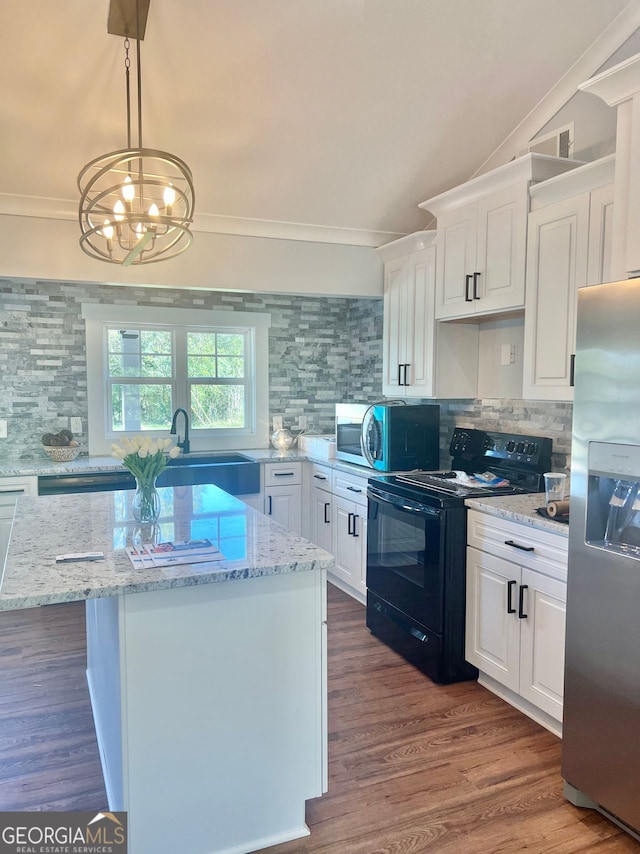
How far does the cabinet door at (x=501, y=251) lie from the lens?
9.77ft

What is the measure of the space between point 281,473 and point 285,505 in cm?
24

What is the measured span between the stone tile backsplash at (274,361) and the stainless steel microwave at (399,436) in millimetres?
266

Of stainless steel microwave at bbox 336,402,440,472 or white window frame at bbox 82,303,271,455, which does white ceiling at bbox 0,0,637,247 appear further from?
stainless steel microwave at bbox 336,402,440,472

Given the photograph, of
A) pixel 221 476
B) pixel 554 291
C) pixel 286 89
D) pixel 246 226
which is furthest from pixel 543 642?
pixel 246 226

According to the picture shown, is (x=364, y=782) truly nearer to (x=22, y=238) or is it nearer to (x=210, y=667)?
(x=210, y=667)

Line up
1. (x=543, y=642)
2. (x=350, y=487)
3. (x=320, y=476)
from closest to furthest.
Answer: (x=543, y=642) → (x=350, y=487) → (x=320, y=476)

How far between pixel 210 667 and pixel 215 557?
0.31 m

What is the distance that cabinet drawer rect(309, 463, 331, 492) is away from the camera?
4.29 m

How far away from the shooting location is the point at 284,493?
178 inches

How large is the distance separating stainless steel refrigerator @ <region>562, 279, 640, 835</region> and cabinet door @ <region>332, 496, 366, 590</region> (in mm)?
1918

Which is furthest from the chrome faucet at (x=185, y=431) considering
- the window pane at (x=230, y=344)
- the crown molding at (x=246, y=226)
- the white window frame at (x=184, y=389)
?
the crown molding at (x=246, y=226)

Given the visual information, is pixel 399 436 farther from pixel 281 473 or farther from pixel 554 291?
pixel 554 291

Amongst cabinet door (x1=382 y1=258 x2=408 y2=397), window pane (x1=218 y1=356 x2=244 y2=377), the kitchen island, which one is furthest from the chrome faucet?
the kitchen island

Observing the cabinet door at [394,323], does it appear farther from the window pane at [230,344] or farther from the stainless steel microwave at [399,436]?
the window pane at [230,344]
